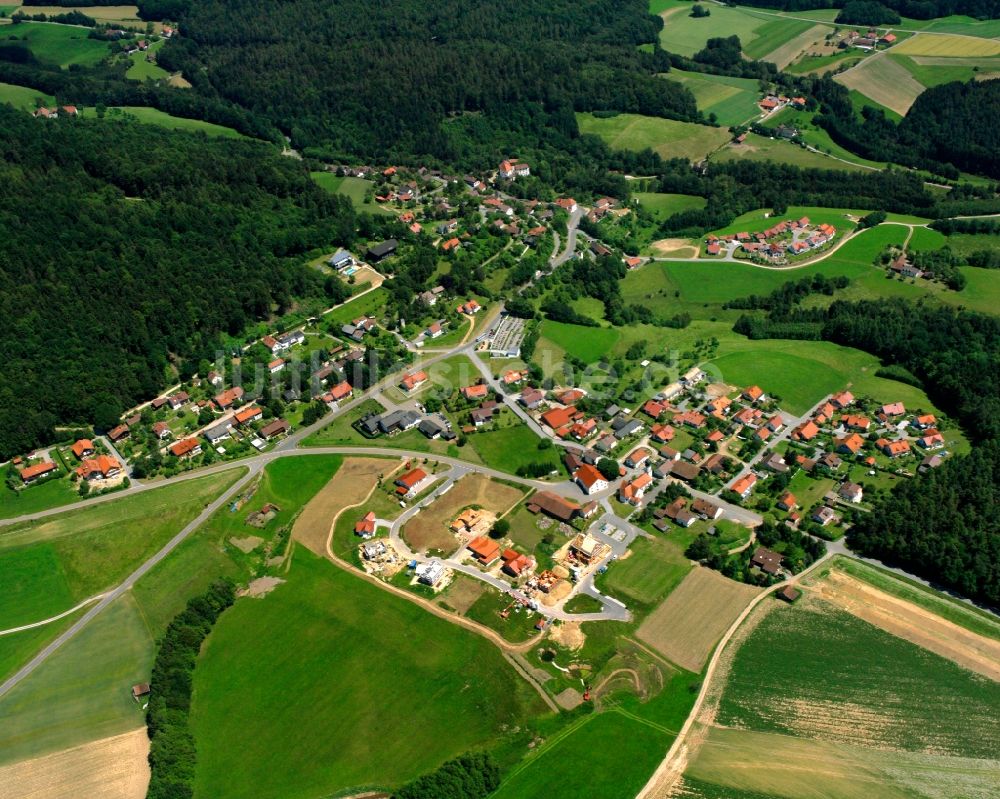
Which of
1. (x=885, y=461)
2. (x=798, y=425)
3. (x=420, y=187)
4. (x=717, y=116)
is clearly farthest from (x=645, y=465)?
(x=717, y=116)

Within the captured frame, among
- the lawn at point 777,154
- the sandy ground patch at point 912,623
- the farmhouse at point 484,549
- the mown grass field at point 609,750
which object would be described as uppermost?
the lawn at point 777,154

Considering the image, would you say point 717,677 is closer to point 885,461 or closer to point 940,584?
point 940,584

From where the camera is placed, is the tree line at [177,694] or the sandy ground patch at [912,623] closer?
the tree line at [177,694]

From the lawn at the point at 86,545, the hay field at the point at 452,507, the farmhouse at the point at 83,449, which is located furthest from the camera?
the farmhouse at the point at 83,449

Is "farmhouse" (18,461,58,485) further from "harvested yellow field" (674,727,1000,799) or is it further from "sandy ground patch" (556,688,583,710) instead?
"harvested yellow field" (674,727,1000,799)

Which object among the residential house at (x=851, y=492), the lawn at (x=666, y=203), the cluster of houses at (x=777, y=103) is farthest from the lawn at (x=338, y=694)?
the cluster of houses at (x=777, y=103)

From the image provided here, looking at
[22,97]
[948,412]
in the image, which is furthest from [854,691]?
[22,97]

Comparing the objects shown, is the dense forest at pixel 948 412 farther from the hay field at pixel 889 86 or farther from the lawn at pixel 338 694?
the hay field at pixel 889 86
